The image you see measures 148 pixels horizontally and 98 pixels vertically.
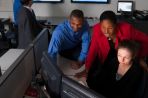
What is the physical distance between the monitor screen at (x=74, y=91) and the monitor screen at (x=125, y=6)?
3.51 m

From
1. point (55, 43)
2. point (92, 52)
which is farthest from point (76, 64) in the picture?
point (55, 43)

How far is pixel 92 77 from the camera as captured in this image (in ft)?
7.43

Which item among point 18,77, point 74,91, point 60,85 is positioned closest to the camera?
point 74,91

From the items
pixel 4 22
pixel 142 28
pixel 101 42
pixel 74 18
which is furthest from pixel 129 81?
pixel 4 22

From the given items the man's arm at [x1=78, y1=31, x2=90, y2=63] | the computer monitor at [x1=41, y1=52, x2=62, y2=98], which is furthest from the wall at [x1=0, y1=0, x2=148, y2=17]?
the computer monitor at [x1=41, y1=52, x2=62, y2=98]

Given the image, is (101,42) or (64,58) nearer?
(101,42)

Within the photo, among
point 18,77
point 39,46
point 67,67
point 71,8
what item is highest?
point 71,8

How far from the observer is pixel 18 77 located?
1.86m

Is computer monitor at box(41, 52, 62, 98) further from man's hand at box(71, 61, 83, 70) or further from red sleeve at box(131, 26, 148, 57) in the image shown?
red sleeve at box(131, 26, 148, 57)

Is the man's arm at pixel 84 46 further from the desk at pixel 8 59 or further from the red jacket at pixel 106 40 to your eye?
the desk at pixel 8 59

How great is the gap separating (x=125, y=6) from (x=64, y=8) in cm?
110

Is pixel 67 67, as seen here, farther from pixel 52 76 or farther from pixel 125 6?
pixel 125 6

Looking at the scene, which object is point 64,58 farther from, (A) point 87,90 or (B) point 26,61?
(A) point 87,90

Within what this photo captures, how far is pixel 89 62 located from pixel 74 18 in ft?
1.50
